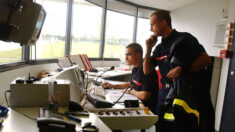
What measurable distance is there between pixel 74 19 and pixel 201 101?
2.82 meters

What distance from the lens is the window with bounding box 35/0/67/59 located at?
2699 mm

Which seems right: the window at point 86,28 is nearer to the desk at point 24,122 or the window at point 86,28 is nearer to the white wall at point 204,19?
the white wall at point 204,19

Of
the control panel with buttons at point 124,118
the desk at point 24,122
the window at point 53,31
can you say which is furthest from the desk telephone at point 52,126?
the window at point 53,31

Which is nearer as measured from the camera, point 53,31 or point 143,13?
point 53,31

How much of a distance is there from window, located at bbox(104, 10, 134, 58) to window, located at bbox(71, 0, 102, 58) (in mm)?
288

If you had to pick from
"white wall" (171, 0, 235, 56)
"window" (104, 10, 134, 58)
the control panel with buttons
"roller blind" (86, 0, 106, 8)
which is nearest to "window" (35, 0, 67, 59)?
"roller blind" (86, 0, 106, 8)

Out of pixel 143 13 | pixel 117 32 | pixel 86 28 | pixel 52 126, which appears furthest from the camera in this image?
pixel 143 13

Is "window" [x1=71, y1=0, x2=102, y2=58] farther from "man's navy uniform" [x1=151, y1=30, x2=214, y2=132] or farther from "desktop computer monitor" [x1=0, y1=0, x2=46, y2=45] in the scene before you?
"man's navy uniform" [x1=151, y1=30, x2=214, y2=132]

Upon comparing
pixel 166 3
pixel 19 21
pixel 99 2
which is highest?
pixel 166 3

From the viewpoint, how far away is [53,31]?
297cm

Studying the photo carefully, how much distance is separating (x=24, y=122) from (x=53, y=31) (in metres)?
2.31

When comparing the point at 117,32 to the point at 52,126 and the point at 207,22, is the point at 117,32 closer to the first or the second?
the point at 207,22

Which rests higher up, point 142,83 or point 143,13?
point 143,13

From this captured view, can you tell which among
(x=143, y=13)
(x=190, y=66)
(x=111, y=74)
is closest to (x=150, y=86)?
(x=190, y=66)
